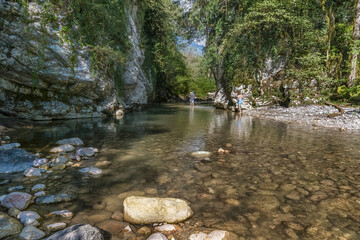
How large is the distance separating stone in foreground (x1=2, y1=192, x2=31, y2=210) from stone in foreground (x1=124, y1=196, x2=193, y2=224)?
1461mm

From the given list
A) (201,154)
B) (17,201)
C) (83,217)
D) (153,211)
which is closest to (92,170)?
(17,201)

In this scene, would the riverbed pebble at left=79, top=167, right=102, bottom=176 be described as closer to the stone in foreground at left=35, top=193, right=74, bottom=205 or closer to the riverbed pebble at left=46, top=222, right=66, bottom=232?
the stone in foreground at left=35, top=193, right=74, bottom=205

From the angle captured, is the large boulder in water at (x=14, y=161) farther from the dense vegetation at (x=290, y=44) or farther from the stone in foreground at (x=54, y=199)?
the dense vegetation at (x=290, y=44)

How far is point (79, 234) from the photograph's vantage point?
2248 mm

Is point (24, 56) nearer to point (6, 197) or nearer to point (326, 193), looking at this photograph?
point (6, 197)

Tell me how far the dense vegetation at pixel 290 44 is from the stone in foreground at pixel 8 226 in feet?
57.3

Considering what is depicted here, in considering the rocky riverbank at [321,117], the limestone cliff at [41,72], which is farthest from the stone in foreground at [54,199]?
the rocky riverbank at [321,117]

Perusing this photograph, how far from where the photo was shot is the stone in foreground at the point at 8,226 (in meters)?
2.40

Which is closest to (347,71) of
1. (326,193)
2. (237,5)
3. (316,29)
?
(316,29)

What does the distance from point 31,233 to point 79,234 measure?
2.20 feet

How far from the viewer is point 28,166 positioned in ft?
14.9

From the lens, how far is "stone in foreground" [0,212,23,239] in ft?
7.86

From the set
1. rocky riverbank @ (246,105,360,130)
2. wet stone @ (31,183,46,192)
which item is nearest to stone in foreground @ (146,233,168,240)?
wet stone @ (31,183,46,192)

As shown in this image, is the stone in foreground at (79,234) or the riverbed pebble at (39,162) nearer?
the stone in foreground at (79,234)
